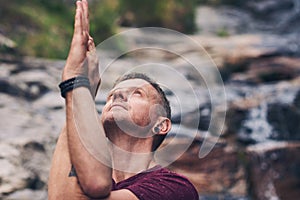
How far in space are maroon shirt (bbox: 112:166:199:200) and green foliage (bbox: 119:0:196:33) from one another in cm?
1225

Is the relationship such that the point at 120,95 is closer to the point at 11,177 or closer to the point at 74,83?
the point at 74,83

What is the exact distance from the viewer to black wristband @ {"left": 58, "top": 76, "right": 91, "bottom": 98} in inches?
76.6

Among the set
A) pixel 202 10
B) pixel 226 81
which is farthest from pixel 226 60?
pixel 202 10

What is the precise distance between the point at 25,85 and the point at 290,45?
640 centimetres

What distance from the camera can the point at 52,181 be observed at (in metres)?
2.01

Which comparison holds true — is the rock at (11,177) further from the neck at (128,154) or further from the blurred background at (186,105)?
the neck at (128,154)

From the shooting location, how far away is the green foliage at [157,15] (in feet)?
47.5

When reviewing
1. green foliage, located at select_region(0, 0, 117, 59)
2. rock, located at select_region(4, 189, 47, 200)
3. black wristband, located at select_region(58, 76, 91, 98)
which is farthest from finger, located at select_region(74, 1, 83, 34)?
green foliage, located at select_region(0, 0, 117, 59)

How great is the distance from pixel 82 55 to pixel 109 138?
1.23 ft

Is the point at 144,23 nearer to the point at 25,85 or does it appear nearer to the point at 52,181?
the point at 25,85

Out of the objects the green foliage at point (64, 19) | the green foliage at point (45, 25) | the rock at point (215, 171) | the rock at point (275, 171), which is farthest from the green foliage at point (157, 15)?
the rock at point (215, 171)

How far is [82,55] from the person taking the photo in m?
1.97

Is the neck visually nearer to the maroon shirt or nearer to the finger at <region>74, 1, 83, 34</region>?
the maroon shirt

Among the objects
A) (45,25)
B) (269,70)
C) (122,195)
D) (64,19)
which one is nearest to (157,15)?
(64,19)
